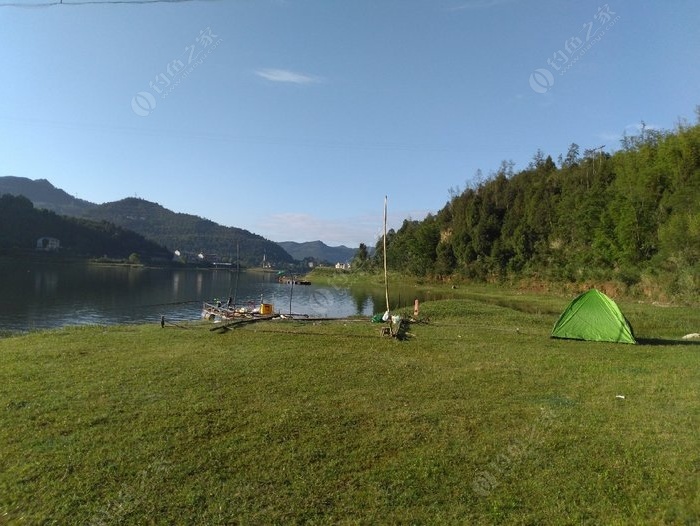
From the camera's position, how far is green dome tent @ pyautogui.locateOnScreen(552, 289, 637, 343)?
16.8m

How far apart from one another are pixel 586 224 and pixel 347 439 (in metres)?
60.9

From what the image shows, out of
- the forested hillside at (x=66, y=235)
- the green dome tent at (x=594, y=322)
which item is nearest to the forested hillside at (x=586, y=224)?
the green dome tent at (x=594, y=322)

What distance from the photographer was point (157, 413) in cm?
825

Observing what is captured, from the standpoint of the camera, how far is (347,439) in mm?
7137

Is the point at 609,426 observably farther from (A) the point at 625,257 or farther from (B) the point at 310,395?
(A) the point at 625,257

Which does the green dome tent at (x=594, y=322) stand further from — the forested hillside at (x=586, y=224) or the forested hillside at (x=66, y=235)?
the forested hillside at (x=66, y=235)

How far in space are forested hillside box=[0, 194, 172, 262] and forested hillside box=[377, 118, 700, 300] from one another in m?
98.5

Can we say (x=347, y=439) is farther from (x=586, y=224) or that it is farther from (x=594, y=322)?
(x=586, y=224)

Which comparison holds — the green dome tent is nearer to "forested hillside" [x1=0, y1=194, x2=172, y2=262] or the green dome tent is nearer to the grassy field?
the grassy field

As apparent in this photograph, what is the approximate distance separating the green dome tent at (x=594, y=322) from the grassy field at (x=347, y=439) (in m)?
3.19

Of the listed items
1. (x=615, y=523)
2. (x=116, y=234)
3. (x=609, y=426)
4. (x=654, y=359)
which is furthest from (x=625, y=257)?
(x=116, y=234)

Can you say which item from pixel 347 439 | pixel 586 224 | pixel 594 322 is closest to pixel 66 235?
pixel 586 224

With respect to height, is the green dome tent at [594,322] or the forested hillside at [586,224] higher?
the forested hillside at [586,224]

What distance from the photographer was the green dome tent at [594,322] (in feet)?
55.3
